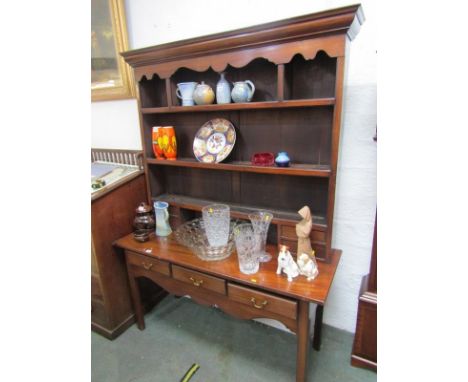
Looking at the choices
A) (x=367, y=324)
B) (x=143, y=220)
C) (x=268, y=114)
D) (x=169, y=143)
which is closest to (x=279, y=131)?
(x=268, y=114)

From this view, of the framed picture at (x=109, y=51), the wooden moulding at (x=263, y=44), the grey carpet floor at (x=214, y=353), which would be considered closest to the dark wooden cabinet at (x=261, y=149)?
the wooden moulding at (x=263, y=44)

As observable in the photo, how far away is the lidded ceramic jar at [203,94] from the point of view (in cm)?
127

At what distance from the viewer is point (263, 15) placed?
1258mm

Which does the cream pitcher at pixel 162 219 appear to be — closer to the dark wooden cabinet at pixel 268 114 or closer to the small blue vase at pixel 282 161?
the dark wooden cabinet at pixel 268 114

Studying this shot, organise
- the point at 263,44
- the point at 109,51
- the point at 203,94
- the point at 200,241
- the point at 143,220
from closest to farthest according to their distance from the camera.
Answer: the point at 263,44, the point at 203,94, the point at 200,241, the point at 143,220, the point at 109,51

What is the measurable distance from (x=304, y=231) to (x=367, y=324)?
621mm

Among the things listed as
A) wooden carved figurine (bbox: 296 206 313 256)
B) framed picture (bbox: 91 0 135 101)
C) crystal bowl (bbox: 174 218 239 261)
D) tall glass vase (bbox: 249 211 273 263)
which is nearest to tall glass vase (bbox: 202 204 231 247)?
crystal bowl (bbox: 174 218 239 261)

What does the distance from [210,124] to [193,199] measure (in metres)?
0.46

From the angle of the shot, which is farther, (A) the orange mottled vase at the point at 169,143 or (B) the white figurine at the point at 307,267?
(A) the orange mottled vase at the point at 169,143

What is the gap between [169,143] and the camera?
4.80ft

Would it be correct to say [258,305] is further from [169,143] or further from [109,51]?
[109,51]

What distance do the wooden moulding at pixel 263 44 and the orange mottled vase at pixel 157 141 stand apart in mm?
288

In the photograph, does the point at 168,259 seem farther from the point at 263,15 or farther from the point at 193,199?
the point at 263,15

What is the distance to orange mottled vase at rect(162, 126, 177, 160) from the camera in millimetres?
1454
